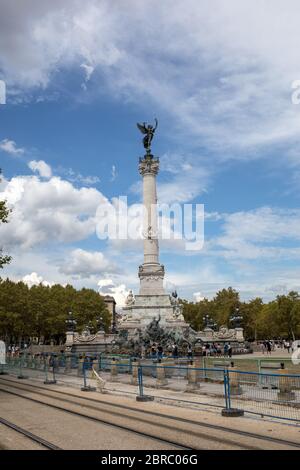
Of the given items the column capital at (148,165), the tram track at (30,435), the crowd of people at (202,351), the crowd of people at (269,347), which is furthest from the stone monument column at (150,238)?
the tram track at (30,435)

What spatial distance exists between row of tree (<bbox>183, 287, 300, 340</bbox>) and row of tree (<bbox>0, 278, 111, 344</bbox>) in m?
22.9

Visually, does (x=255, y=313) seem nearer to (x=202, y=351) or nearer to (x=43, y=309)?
(x=43, y=309)

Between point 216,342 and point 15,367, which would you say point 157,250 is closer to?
point 216,342

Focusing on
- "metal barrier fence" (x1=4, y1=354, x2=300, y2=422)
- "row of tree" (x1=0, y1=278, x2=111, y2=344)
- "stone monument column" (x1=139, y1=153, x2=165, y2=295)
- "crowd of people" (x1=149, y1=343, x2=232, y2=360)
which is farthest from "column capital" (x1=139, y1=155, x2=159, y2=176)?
"metal barrier fence" (x1=4, y1=354, x2=300, y2=422)

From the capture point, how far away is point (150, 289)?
6278 cm

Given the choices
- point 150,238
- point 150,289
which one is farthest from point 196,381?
point 150,238

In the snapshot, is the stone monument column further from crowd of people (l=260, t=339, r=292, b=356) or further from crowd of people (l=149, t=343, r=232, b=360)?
crowd of people (l=260, t=339, r=292, b=356)

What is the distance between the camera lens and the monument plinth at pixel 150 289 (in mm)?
60969

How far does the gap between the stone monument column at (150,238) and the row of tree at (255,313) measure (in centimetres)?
2066

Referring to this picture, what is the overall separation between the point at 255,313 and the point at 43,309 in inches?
1986

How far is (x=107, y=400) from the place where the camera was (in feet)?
65.0

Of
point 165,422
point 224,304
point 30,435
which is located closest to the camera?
point 30,435
